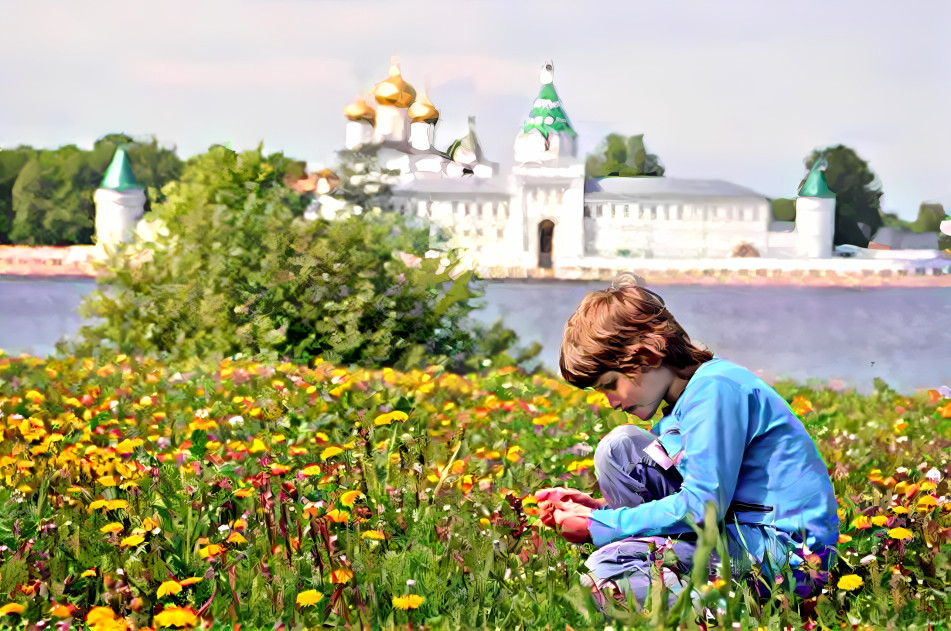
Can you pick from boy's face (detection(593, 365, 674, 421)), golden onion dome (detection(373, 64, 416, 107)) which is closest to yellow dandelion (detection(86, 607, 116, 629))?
boy's face (detection(593, 365, 674, 421))

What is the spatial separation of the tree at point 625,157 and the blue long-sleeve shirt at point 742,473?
4859 cm

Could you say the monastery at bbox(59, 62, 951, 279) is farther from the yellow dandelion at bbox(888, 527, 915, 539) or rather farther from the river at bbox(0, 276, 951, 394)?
the yellow dandelion at bbox(888, 527, 915, 539)

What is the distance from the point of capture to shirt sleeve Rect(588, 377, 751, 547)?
2209 millimetres

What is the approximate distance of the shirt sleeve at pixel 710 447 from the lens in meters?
2.21

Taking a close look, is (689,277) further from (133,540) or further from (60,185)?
(60,185)

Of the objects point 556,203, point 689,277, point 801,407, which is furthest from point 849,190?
point 801,407

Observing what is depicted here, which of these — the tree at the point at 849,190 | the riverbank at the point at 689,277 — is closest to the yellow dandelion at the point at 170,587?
the riverbank at the point at 689,277

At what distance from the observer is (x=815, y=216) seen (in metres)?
42.2

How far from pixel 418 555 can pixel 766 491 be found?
32.6 inches

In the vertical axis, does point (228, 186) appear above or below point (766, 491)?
above

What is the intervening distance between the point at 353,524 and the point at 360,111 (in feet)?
138

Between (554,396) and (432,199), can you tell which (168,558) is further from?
(432,199)

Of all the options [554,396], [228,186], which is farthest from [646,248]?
[554,396]

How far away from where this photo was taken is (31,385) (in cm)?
570
